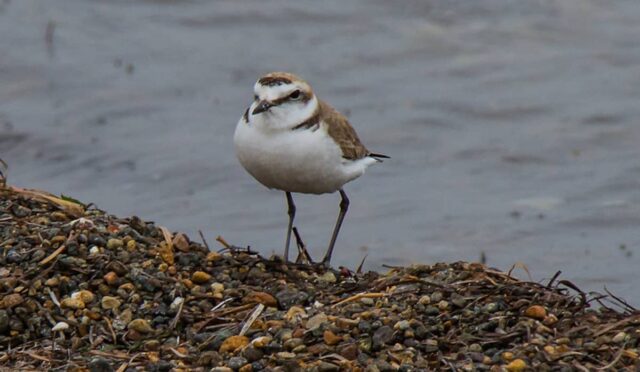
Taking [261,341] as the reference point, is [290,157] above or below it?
above

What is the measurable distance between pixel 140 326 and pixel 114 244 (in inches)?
27.2

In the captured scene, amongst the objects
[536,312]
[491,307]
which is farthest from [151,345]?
[536,312]

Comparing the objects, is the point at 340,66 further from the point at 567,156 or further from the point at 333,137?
the point at 333,137

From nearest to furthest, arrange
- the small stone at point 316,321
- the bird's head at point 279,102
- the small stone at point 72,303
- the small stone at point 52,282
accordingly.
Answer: the small stone at point 316,321
the small stone at point 72,303
the small stone at point 52,282
the bird's head at point 279,102

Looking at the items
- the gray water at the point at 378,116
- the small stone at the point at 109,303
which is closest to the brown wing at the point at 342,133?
the small stone at the point at 109,303

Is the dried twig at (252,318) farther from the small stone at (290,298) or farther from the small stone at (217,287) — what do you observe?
the small stone at (217,287)

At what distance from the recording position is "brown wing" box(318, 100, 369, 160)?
7.16 m

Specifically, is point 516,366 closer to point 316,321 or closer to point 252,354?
point 316,321

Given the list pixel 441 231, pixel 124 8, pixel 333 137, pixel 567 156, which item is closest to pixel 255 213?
pixel 441 231

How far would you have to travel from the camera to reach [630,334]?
529cm

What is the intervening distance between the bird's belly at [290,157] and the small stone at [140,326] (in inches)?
58.9

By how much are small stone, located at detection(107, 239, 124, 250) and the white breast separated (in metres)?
1.00

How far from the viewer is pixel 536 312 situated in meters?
5.42

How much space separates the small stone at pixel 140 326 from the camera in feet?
18.2
